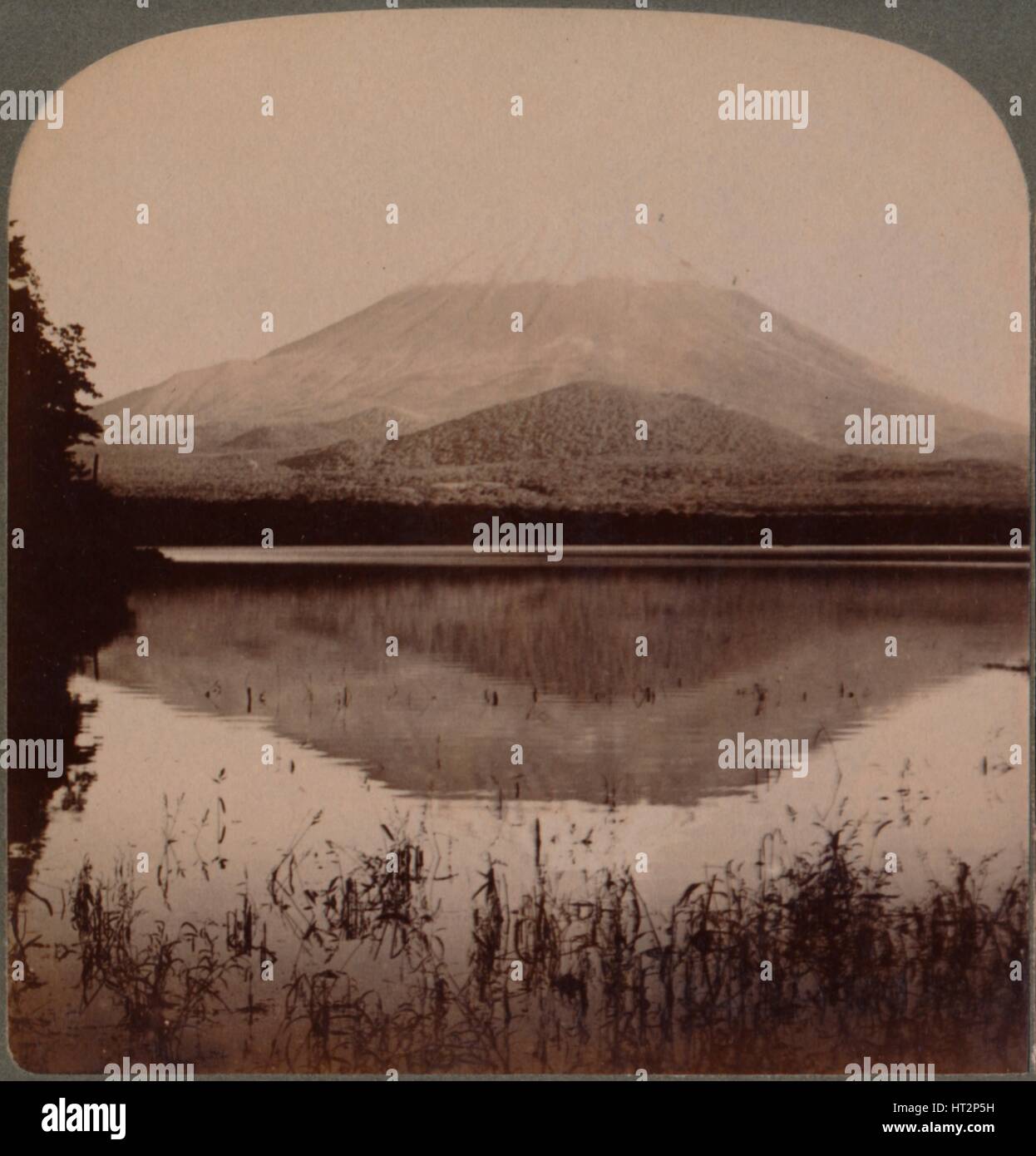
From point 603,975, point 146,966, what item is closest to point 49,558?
point 146,966

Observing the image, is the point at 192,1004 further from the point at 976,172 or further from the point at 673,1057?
the point at 976,172

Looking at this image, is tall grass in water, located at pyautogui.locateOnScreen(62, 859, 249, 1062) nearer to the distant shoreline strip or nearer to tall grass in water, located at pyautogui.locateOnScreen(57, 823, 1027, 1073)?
tall grass in water, located at pyautogui.locateOnScreen(57, 823, 1027, 1073)

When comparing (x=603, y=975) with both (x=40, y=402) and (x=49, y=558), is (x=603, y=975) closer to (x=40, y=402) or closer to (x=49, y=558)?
→ (x=49, y=558)

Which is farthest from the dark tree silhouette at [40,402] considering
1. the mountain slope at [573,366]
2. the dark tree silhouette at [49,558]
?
the mountain slope at [573,366]

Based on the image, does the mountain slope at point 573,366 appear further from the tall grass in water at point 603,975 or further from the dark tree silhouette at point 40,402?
the tall grass in water at point 603,975

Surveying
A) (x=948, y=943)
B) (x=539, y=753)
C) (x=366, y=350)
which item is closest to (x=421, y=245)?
(x=366, y=350)

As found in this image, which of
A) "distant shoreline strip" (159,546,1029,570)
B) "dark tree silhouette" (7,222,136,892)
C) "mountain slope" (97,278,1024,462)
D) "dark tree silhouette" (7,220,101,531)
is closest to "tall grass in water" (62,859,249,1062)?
"dark tree silhouette" (7,222,136,892)
